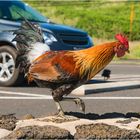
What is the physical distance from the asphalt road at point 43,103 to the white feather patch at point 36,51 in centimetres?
152

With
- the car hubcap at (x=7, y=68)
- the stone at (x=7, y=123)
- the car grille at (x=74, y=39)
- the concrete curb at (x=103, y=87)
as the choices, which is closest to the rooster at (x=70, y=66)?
the stone at (x=7, y=123)

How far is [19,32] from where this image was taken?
8781mm

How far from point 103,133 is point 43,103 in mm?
4334

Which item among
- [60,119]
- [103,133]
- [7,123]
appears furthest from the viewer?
[60,119]

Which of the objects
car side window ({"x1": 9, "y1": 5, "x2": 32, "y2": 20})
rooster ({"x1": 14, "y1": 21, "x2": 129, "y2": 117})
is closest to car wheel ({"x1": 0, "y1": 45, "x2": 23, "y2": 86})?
car side window ({"x1": 9, "y1": 5, "x2": 32, "y2": 20})

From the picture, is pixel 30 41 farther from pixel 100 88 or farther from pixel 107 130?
pixel 100 88

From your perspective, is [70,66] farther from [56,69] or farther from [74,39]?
[74,39]

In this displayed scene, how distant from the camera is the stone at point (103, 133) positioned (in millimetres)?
6465

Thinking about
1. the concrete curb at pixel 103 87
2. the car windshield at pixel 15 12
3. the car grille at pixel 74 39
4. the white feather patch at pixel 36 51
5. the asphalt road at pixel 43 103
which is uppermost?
the car windshield at pixel 15 12

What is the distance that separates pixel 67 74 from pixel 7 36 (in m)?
6.12

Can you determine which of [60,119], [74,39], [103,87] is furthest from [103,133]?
[74,39]

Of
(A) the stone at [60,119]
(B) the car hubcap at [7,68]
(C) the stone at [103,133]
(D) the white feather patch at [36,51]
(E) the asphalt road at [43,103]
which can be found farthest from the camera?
(B) the car hubcap at [7,68]

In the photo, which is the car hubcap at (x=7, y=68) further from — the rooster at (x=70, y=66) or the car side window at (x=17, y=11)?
the rooster at (x=70, y=66)

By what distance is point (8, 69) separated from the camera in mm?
13297
